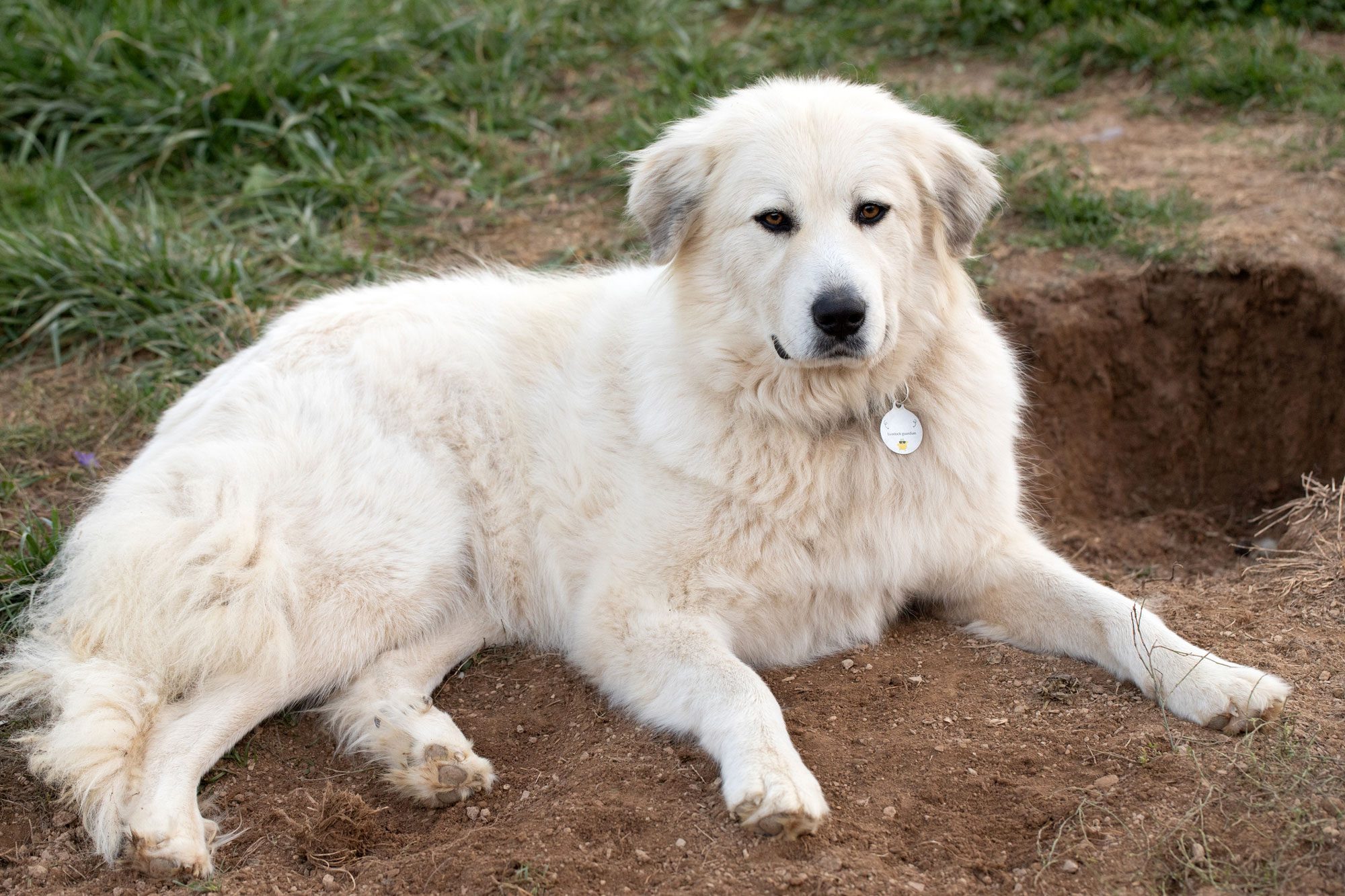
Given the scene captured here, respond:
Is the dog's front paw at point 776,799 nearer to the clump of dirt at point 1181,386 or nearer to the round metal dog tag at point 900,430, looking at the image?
the round metal dog tag at point 900,430

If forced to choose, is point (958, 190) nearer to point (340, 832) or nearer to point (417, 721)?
point (417, 721)

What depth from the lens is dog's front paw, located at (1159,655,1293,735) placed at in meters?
3.11

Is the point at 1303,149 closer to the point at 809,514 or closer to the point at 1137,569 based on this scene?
the point at 1137,569

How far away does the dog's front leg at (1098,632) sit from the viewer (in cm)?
314

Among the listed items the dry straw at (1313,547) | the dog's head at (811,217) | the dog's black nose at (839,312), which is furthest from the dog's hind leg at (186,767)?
the dry straw at (1313,547)

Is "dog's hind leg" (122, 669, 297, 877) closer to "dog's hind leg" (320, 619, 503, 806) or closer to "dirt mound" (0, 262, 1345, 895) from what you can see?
"dirt mound" (0, 262, 1345, 895)

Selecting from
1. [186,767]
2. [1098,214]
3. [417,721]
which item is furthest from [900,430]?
[1098,214]

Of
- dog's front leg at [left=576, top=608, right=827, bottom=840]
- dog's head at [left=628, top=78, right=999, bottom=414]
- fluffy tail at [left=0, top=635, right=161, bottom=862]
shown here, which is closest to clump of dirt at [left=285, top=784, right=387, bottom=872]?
fluffy tail at [left=0, top=635, right=161, bottom=862]

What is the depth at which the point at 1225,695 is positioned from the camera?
123 inches

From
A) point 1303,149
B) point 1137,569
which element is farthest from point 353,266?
point 1303,149

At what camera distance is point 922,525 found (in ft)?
12.0

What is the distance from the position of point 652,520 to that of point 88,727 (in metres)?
1.72

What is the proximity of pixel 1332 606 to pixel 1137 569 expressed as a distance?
0.92 metres

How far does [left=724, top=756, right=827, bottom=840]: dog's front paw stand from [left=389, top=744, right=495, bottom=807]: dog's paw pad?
0.76 meters
